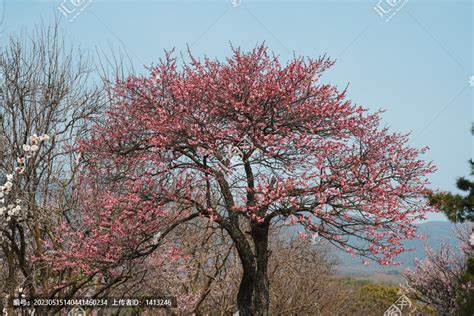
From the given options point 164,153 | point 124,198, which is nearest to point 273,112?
point 164,153

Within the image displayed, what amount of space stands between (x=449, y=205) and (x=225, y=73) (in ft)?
15.0

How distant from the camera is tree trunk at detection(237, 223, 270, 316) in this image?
398 inches

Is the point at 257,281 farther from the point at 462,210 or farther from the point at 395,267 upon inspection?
the point at 462,210

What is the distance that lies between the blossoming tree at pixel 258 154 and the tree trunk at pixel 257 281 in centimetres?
2

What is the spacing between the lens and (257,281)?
10.2 m

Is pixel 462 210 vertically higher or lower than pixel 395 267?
higher

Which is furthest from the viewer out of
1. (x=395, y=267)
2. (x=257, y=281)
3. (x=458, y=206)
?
(x=257, y=281)

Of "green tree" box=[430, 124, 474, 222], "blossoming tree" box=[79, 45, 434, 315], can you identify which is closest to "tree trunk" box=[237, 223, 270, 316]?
"blossoming tree" box=[79, 45, 434, 315]

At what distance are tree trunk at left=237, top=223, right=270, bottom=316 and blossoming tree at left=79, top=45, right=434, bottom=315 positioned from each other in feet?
0.07

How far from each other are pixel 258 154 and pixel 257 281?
8.42 feet

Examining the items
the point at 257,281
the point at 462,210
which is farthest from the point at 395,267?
the point at 257,281

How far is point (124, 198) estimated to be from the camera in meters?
9.23

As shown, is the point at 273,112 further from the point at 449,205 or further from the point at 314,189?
the point at 449,205

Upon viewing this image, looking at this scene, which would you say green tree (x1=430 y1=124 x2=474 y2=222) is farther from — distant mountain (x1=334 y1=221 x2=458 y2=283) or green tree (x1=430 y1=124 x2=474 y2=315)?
distant mountain (x1=334 y1=221 x2=458 y2=283)
